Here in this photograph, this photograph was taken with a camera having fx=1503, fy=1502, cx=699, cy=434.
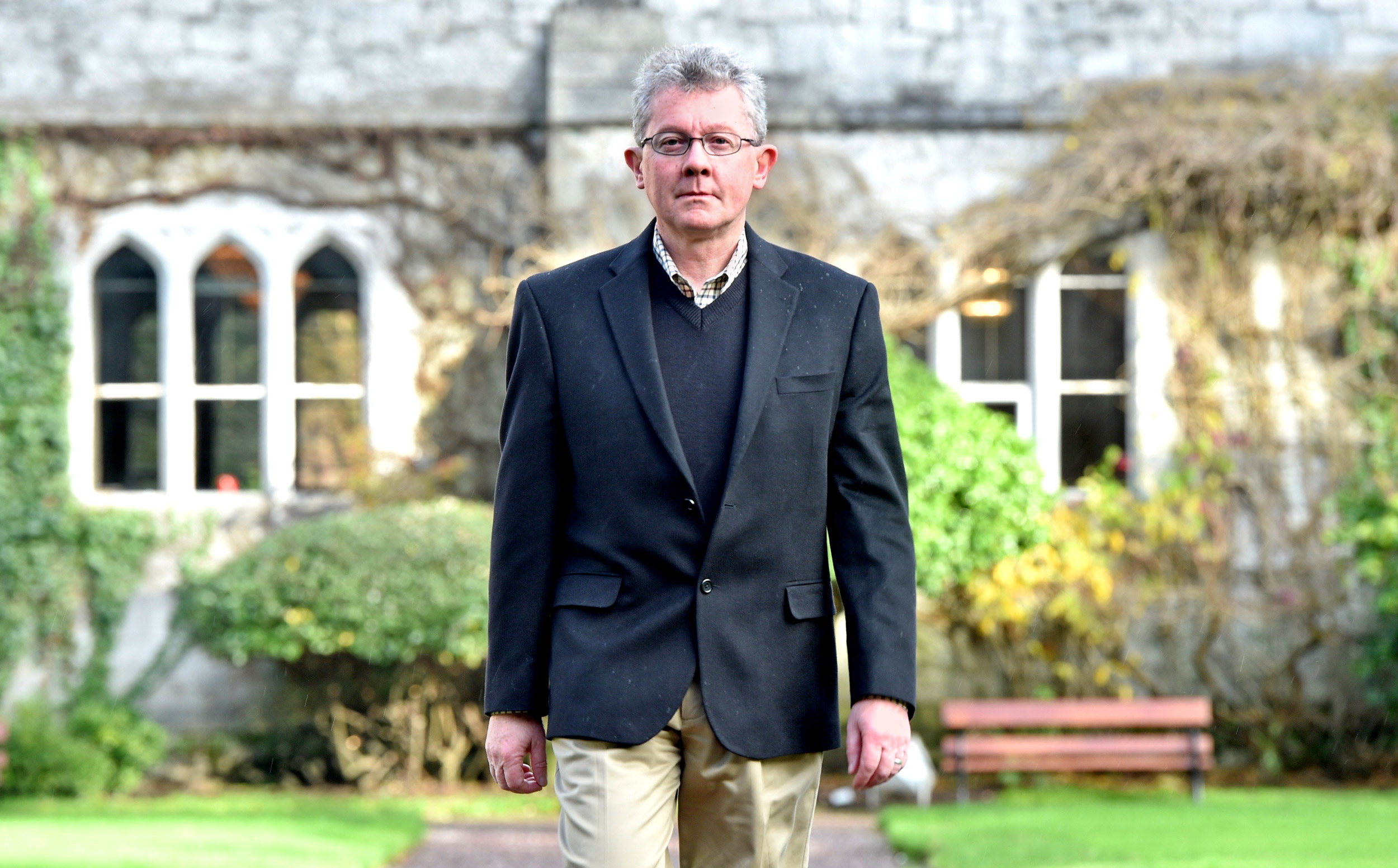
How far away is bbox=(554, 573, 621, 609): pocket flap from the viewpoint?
248 cm

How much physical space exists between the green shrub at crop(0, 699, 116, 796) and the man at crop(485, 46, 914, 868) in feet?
19.7

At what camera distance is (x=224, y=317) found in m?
8.52

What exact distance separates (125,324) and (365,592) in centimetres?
246

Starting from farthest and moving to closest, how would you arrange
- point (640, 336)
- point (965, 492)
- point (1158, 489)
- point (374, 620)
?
point (1158, 489) → point (374, 620) → point (965, 492) → point (640, 336)

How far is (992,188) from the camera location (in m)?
8.37

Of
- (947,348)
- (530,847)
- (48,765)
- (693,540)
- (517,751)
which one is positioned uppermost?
→ (947,348)

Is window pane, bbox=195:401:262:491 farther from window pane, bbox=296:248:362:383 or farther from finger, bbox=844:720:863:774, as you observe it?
finger, bbox=844:720:863:774

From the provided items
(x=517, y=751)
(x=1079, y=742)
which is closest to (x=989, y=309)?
(x=1079, y=742)

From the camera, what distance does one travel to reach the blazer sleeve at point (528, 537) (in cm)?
251

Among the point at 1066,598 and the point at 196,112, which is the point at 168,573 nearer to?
the point at 196,112

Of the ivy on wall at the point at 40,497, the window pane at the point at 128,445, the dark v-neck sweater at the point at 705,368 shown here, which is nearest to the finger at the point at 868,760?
the dark v-neck sweater at the point at 705,368

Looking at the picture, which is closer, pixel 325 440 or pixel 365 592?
pixel 365 592

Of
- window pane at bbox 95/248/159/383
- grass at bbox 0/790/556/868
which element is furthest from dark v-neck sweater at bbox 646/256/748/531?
window pane at bbox 95/248/159/383

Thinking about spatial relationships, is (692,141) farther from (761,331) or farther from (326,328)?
(326,328)
